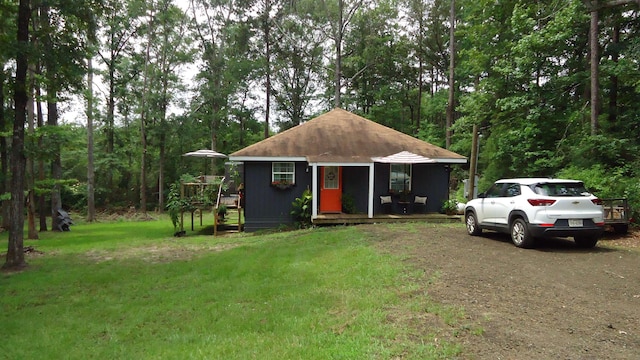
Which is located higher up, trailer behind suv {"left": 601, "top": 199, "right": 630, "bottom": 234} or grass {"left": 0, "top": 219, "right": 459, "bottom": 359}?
Result: trailer behind suv {"left": 601, "top": 199, "right": 630, "bottom": 234}

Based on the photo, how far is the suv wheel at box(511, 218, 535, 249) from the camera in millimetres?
7615

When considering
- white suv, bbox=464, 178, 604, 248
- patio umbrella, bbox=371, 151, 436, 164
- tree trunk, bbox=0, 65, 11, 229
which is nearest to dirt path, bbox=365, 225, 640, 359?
white suv, bbox=464, 178, 604, 248

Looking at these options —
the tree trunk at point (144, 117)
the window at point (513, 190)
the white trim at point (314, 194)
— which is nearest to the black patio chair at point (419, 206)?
the white trim at point (314, 194)

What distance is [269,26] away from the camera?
3247 cm

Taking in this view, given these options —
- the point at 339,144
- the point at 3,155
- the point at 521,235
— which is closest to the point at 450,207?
the point at 339,144

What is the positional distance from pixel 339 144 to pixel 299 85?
2154 centimetres

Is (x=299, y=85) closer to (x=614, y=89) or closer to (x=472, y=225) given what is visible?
(x=614, y=89)

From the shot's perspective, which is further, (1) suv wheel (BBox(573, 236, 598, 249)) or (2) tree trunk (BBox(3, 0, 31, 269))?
(2) tree trunk (BBox(3, 0, 31, 269))

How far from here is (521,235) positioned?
7848mm

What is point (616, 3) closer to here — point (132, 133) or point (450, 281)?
point (450, 281)

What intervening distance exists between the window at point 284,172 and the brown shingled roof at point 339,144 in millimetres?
465

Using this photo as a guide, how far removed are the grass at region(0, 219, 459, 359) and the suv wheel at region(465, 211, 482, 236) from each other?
9.79ft

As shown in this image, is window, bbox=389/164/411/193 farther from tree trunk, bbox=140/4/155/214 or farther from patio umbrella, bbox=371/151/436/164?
tree trunk, bbox=140/4/155/214

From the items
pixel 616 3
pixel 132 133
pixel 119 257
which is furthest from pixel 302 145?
pixel 132 133
